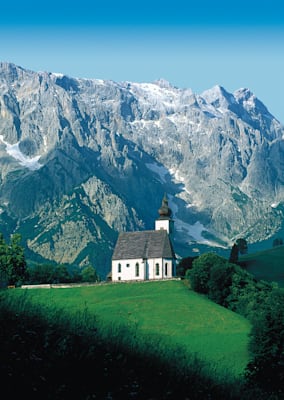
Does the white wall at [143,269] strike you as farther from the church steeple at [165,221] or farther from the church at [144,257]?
the church steeple at [165,221]

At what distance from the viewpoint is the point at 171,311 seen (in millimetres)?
127938

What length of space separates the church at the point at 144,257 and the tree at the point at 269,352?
3009 inches

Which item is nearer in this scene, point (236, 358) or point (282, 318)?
point (282, 318)

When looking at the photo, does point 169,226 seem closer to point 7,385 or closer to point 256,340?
point 256,340

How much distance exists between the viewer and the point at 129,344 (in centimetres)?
2509

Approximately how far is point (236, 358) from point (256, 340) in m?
14.2

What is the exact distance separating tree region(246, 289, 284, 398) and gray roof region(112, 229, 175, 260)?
253 ft

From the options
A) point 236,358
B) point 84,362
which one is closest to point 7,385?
point 84,362

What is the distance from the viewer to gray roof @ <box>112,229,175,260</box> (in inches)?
6545

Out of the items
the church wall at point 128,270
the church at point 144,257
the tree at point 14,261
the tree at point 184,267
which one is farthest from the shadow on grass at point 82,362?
the tree at point 184,267

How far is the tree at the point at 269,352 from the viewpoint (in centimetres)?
5587

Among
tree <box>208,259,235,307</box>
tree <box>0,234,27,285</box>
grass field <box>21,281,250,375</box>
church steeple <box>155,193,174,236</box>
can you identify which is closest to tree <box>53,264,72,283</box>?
tree <box>0,234,27,285</box>

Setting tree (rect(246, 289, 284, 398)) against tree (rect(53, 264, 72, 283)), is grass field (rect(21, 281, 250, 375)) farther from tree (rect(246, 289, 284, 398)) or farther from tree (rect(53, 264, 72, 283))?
tree (rect(53, 264, 72, 283))

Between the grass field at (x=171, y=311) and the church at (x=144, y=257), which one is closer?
the grass field at (x=171, y=311)
